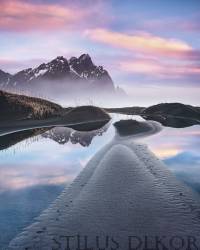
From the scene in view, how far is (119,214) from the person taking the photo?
46.0 ft

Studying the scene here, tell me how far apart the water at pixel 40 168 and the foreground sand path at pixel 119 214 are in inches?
26.1

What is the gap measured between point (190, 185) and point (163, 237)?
25.7 feet

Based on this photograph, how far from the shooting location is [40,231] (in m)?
12.5

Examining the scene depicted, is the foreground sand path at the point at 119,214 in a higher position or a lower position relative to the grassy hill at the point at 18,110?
lower

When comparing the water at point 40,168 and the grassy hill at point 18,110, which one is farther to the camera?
the grassy hill at point 18,110

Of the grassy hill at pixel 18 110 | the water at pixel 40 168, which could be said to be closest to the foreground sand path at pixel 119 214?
the water at pixel 40 168

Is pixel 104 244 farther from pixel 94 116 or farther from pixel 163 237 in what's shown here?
pixel 94 116

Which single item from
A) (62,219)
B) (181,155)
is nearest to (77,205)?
(62,219)

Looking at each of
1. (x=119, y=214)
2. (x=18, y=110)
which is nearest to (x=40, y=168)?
(x=119, y=214)

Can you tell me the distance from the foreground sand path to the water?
66 cm

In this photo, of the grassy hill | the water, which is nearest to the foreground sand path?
the water

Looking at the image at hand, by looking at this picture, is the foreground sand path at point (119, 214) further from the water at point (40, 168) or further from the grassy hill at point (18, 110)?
the grassy hill at point (18, 110)

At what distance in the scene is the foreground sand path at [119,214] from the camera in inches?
464

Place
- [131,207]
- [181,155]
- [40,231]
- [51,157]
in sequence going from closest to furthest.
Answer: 1. [40,231]
2. [131,207]
3. [51,157]
4. [181,155]
